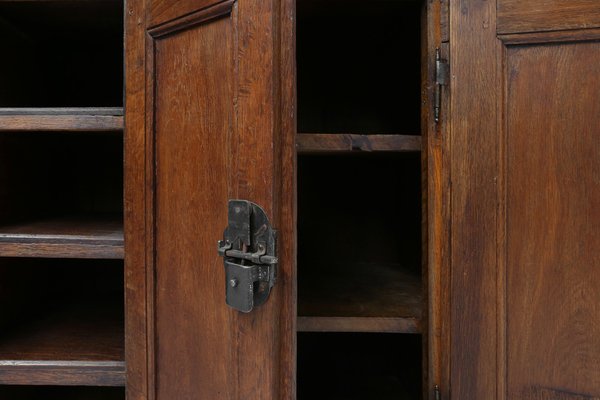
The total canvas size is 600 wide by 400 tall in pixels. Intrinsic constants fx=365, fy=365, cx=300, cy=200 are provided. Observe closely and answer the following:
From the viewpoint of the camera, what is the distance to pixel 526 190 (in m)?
0.59

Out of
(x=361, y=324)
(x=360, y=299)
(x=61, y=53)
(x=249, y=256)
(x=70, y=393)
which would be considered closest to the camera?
(x=249, y=256)

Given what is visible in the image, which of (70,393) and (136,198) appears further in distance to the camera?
(70,393)

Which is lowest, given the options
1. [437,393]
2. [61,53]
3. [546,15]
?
[437,393]

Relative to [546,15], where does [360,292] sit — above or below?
below

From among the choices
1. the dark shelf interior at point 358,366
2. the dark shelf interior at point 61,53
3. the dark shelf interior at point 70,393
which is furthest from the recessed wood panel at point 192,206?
the dark shelf interior at point 70,393

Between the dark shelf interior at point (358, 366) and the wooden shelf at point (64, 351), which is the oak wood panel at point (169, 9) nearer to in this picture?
the wooden shelf at point (64, 351)

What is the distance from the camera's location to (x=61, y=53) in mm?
1126

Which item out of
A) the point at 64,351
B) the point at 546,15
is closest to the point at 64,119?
the point at 64,351

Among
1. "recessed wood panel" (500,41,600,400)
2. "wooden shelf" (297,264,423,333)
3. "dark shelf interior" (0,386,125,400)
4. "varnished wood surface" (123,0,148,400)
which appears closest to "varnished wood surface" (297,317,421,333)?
"wooden shelf" (297,264,423,333)

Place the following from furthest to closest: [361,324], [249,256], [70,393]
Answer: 1. [70,393]
2. [361,324]
3. [249,256]

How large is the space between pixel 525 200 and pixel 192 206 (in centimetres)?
54

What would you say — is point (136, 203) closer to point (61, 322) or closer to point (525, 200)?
point (61, 322)

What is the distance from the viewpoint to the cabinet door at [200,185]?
1.63 feet

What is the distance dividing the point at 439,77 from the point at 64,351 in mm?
891
